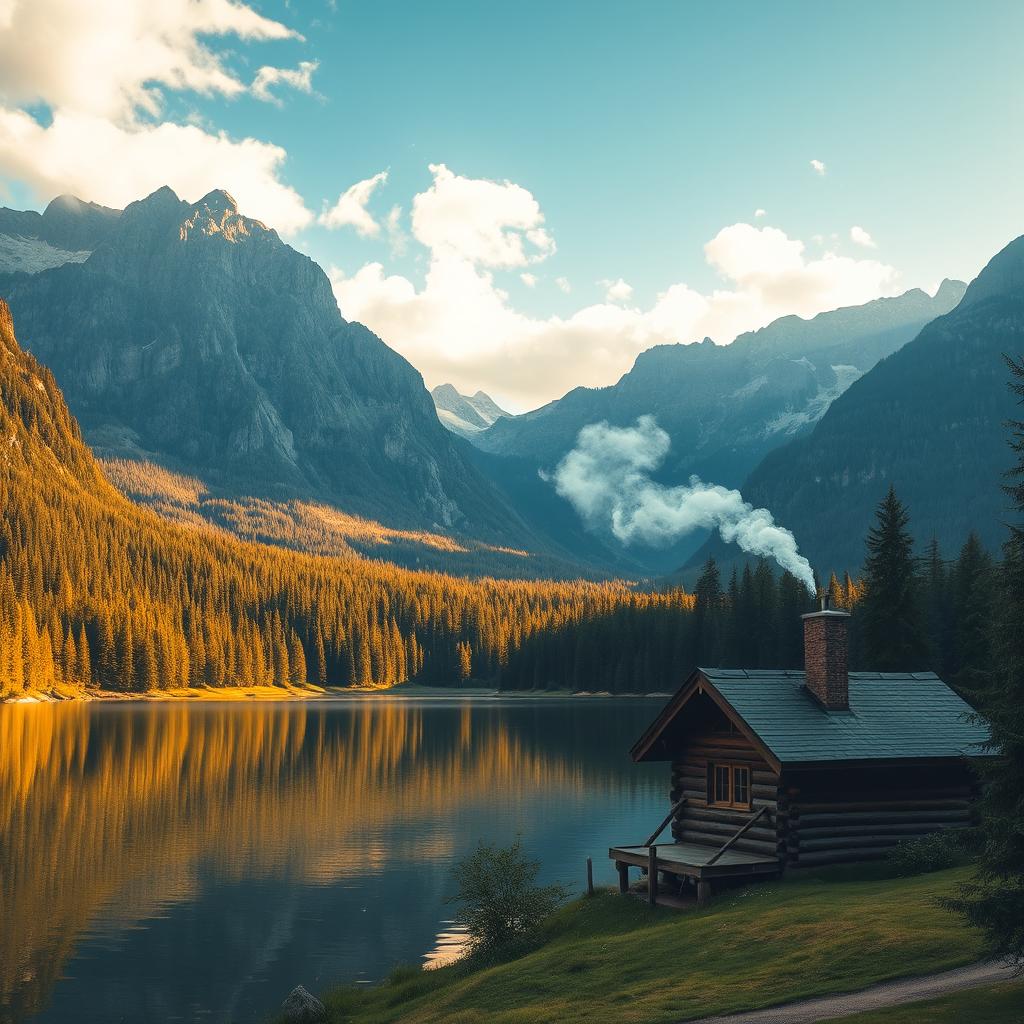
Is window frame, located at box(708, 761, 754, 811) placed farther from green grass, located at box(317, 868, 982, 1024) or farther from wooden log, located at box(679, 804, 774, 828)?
green grass, located at box(317, 868, 982, 1024)

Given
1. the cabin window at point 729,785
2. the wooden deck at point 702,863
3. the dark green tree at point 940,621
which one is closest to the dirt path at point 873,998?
the wooden deck at point 702,863

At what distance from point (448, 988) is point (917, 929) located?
11652 mm

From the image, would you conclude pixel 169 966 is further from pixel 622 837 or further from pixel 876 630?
pixel 876 630

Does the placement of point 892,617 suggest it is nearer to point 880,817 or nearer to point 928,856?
point 880,817

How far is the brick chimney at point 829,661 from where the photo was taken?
118ft

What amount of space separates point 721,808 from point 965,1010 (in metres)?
17.6

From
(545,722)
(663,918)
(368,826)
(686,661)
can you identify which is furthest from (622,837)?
(686,661)

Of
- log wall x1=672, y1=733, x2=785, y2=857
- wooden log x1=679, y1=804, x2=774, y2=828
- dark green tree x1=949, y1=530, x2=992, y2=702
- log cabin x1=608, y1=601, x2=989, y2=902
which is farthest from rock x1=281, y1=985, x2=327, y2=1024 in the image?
dark green tree x1=949, y1=530, x2=992, y2=702

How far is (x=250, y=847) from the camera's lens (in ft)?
175

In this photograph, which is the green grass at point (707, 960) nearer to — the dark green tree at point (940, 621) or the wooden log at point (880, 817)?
the wooden log at point (880, 817)

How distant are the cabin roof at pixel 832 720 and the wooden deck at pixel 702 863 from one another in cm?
318

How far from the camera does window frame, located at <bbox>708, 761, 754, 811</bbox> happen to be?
3466 centimetres

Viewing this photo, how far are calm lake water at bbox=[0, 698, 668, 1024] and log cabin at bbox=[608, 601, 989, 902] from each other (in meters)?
10.00

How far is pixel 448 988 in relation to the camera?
2800 centimetres
